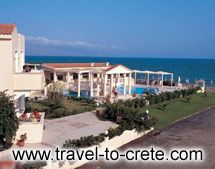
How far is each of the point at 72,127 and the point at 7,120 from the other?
685 cm

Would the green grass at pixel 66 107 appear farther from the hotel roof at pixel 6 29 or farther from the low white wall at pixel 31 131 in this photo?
the hotel roof at pixel 6 29

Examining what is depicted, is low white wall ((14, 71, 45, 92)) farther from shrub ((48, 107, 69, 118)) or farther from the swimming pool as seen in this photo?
the swimming pool

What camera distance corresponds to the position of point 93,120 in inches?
1084

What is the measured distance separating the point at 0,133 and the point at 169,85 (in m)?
37.7

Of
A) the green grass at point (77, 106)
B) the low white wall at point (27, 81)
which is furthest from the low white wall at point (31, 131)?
the green grass at point (77, 106)

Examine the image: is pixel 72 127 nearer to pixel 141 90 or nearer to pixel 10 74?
pixel 10 74

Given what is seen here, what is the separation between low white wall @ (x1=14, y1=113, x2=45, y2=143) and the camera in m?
20.2

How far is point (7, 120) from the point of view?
727 inches

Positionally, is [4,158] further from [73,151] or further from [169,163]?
[169,163]

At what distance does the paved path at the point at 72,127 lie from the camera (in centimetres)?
2175

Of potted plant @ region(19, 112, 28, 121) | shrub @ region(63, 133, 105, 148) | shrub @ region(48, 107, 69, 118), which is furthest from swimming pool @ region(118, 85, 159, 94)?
potted plant @ region(19, 112, 28, 121)

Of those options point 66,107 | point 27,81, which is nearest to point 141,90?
point 66,107

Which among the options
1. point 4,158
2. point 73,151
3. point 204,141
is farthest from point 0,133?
point 204,141

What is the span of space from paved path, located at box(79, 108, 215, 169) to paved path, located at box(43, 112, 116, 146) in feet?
8.02
